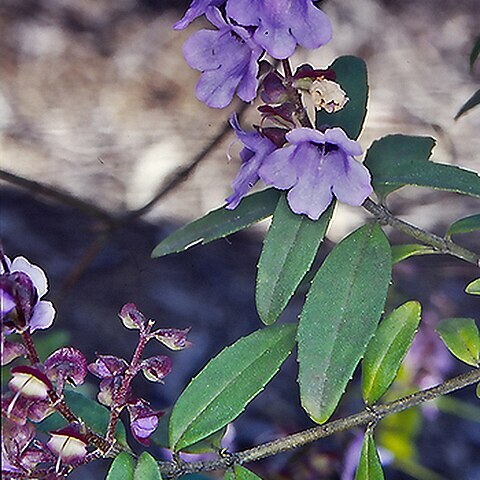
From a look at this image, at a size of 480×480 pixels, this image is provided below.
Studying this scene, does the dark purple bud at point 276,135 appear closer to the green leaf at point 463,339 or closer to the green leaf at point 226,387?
the green leaf at point 226,387

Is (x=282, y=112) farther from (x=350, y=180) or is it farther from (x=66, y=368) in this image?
(x=66, y=368)

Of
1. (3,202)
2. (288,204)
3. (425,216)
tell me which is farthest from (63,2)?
(288,204)

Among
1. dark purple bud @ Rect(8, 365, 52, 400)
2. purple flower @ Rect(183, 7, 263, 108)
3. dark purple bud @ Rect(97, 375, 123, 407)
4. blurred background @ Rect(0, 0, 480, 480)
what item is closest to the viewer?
dark purple bud @ Rect(8, 365, 52, 400)

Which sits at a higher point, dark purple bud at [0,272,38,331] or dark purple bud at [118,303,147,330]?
dark purple bud at [0,272,38,331]

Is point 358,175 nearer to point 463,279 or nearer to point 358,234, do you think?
point 358,234

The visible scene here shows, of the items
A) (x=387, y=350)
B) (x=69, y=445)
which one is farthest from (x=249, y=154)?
(x=69, y=445)

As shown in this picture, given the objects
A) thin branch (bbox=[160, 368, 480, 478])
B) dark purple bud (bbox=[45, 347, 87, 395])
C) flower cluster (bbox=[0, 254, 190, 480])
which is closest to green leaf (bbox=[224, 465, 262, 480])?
A: thin branch (bbox=[160, 368, 480, 478])

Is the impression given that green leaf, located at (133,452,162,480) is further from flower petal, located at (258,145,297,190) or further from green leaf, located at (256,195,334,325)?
flower petal, located at (258,145,297,190)
